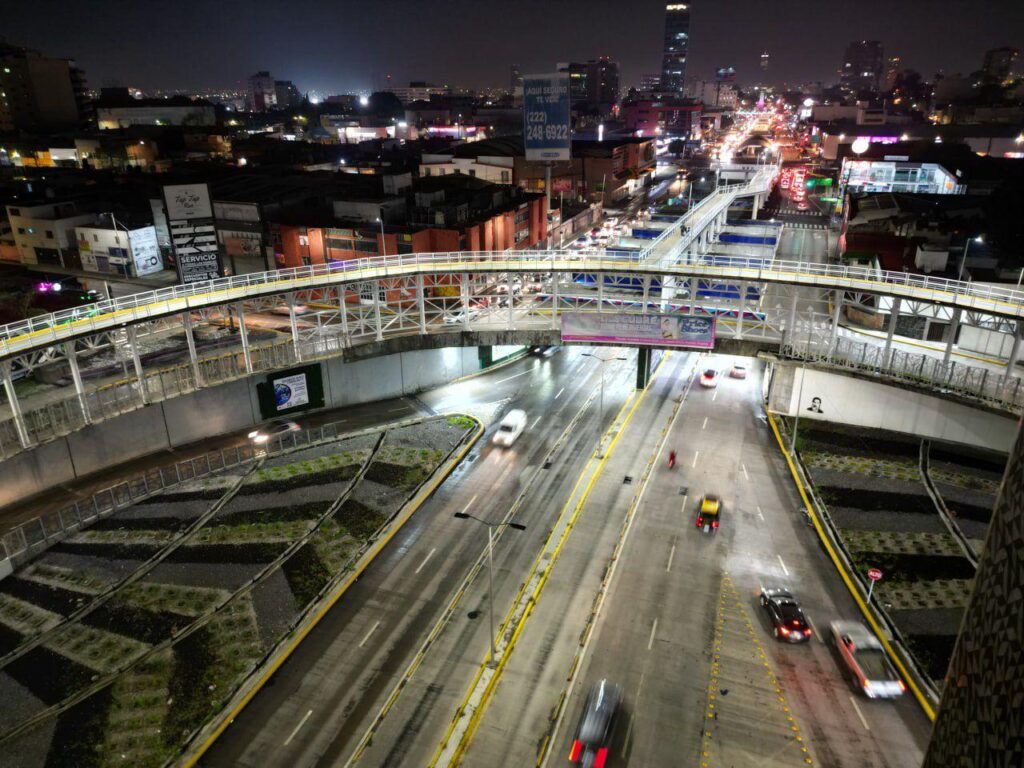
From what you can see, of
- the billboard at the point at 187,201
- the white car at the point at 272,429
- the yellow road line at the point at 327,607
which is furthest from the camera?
the billboard at the point at 187,201

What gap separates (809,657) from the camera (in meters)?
25.3

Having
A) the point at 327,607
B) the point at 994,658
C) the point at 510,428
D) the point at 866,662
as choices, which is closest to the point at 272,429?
the point at 510,428

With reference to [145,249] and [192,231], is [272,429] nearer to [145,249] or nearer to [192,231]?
[192,231]

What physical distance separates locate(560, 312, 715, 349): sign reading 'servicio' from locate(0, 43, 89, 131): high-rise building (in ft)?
585

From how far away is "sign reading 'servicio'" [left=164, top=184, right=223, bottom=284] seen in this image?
4941 centimetres

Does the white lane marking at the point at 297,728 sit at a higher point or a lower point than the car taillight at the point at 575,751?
lower

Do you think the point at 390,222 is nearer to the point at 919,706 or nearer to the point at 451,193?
the point at 451,193

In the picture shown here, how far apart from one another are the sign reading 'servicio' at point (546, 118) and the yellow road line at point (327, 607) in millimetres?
31271

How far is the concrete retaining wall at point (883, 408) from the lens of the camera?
123ft

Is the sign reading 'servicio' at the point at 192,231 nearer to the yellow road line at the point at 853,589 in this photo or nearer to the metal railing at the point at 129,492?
the metal railing at the point at 129,492

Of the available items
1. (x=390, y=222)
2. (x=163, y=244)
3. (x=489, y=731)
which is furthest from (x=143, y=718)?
(x=163, y=244)

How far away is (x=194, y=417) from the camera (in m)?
40.6

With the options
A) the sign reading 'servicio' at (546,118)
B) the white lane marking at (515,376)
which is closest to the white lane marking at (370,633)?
the white lane marking at (515,376)

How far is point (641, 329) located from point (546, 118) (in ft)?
90.4
